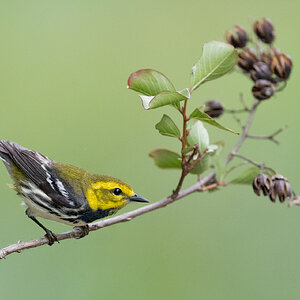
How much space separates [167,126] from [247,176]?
586 millimetres

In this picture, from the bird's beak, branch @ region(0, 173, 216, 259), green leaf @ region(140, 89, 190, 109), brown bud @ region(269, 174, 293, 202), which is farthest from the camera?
the bird's beak

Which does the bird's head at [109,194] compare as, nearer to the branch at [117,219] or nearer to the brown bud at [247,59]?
the branch at [117,219]

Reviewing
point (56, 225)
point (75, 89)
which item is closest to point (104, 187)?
point (56, 225)

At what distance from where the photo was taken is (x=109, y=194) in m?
3.02

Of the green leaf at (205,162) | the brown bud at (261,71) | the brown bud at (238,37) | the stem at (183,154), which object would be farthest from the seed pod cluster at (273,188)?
the brown bud at (238,37)

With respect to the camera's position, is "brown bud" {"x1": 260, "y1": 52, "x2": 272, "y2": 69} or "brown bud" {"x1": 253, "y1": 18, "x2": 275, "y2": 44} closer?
"brown bud" {"x1": 260, "y1": 52, "x2": 272, "y2": 69}

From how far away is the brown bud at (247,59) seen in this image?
2783 mm

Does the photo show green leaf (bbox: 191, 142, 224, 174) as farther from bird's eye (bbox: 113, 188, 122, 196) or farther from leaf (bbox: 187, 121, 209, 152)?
bird's eye (bbox: 113, 188, 122, 196)

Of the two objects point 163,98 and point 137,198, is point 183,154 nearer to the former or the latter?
point 163,98

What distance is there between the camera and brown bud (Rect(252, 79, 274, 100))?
2699 millimetres

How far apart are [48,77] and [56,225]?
5.58 feet

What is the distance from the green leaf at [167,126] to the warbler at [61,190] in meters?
0.73

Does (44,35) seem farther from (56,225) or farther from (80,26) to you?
(56,225)

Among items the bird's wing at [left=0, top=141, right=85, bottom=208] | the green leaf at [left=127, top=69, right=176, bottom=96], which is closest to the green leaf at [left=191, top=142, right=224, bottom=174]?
the green leaf at [left=127, top=69, right=176, bottom=96]
